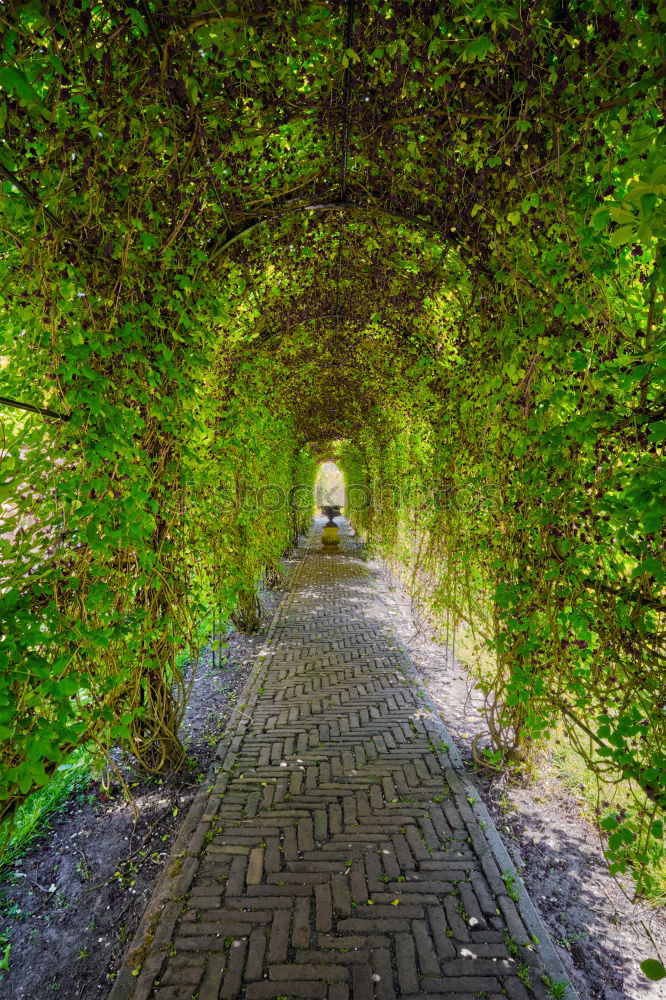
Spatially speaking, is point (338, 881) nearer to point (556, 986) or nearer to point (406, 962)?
point (406, 962)

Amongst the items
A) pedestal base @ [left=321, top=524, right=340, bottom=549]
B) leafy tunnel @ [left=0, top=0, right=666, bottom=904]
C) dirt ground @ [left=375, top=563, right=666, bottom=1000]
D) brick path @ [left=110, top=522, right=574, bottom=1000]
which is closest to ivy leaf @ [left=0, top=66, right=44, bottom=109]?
leafy tunnel @ [left=0, top=0, right=666, bottom=904]

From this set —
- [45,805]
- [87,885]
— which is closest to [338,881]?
[87,885]

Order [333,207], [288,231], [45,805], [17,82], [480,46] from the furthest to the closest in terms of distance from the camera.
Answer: [288,231]
[333,207]
[45,805]
[480,46]
[17,82]

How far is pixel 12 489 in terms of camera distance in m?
1.67

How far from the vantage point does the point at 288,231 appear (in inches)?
140

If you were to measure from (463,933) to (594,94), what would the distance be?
374cm

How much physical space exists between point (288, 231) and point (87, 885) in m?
4.62

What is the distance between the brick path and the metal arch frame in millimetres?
3751

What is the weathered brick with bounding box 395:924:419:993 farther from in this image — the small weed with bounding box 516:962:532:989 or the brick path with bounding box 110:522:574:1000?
the small weed with bounding box 516:962:532:989

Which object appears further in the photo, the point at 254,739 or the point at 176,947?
the point at 254,739

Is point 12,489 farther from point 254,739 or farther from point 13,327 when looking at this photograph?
point 254,739

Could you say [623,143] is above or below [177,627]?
above

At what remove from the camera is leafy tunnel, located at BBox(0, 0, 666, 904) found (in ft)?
5.48

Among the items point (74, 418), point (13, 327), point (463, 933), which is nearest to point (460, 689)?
point (463, 933)
